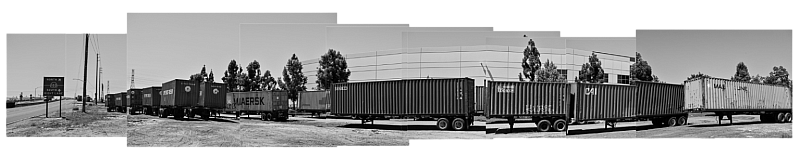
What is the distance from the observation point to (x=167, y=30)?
58.3 ft

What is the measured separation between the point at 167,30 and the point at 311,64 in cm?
467

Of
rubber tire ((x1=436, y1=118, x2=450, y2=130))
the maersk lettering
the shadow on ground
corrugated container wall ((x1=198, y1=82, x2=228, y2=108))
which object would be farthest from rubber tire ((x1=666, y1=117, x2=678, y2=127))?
corrugated container wall ((x1=198, y1=82, x2=228, y2=108))

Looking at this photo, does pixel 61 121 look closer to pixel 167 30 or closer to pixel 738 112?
pixel 167 30

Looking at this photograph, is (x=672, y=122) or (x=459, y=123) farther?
(x=672, y=122)

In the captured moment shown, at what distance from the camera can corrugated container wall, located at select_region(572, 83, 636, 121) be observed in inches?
879

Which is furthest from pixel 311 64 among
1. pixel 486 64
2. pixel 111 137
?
pixel 111 137

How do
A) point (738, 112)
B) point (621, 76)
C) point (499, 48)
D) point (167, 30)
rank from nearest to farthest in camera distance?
point (167, 30)
point (499, 48)
point (621, 76)
point (738, 112)

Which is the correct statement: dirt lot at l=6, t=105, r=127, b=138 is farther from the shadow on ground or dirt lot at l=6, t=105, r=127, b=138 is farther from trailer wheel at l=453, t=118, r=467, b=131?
trailer wheel at l=453, t=118, r=467, b=131

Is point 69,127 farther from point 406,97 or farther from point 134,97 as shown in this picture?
point 406,97

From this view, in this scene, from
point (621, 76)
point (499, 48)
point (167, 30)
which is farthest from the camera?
point (621, 76)

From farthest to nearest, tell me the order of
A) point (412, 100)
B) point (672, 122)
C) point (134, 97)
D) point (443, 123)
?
point (412, 100) → point (443, 123) → point (672, 122) → point (134, 97)

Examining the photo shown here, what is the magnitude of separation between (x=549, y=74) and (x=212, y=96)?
1402 cm

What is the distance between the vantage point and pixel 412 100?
23.6 meters

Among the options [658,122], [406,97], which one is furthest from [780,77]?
[406,97]
